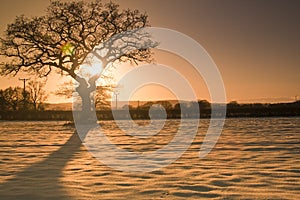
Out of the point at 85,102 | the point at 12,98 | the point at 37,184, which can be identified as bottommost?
the point at 37,184

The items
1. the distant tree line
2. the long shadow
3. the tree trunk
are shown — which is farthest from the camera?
the distant tree line

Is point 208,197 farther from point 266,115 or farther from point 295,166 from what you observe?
point 266,115

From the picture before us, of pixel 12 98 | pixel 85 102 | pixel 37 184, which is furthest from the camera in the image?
pixel 12 98

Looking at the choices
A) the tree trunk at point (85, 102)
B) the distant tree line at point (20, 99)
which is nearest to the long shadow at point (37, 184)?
the tree trunk at point (85, 102)

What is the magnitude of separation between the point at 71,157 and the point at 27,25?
25250mm

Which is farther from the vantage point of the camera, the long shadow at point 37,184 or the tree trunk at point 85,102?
the tree trunk at point 85,102

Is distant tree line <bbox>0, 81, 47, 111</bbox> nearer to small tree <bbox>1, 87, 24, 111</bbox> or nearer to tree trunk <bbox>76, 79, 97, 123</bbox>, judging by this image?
small tree <bbox>1, 87, 24, 111</bbox>

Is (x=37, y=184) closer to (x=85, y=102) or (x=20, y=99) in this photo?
(x=85, y=102)

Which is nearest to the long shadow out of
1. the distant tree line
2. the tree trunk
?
the tree trunk

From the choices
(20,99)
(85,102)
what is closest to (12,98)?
(20,99)

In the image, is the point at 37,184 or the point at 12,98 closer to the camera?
the point at 37,184

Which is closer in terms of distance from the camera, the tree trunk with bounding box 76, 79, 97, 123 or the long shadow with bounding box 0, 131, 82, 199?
the long shadow with bounding box 0, 131, 82, 199

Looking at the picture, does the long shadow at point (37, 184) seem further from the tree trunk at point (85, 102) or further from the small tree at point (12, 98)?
the small tree at point (12, 98)

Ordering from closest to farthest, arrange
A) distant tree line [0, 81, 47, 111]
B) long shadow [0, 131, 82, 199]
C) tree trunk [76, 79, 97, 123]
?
long shadow [0, 131, 82, 199] → tree trunk [76, 79, 97, 123] → distant tree line [0, 81, 47, 111]
